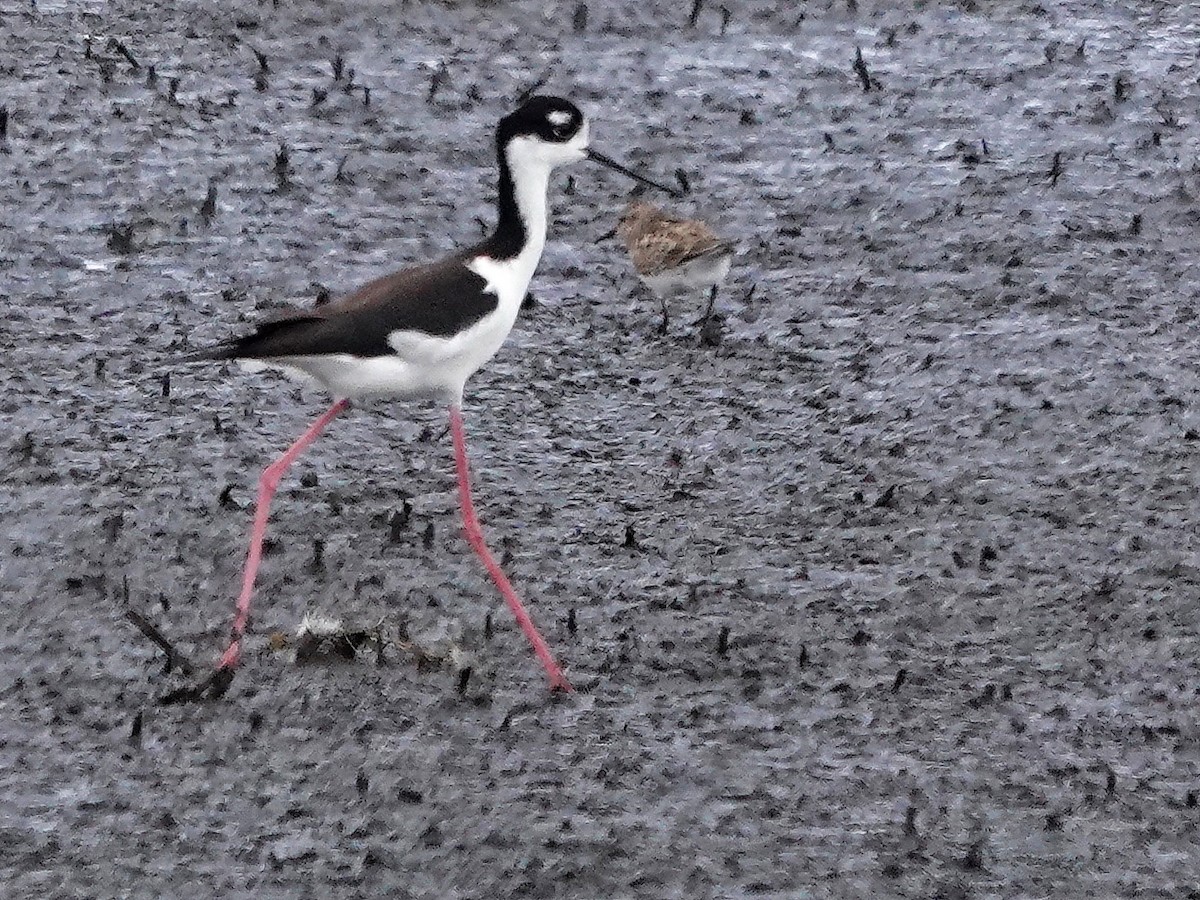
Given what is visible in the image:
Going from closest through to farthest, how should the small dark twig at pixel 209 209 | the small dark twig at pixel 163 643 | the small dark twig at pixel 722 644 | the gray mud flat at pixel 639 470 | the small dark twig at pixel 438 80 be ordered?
the gray mud flat at pixel 639 470 < the small dark twig at pixel 163 643 < the small dark twig at pixel 722 644 < the small dark twig at pixel 209 209 < the small dark twig at pixel 438 80

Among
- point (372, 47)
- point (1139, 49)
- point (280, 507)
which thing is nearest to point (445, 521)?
point (280, 507)

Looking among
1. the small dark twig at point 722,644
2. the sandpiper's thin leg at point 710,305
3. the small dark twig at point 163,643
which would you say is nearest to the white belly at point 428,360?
the small dark twig at point 163,643

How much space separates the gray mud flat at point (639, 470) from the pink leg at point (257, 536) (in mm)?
72

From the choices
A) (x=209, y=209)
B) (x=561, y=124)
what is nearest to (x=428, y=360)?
(x=561, y=124)

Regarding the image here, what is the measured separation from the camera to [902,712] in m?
5.23

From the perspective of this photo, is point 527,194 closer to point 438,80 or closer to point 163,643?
point 163,643

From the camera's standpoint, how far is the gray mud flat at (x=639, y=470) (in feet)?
15.7

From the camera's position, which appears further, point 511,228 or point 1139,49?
point 1139,49

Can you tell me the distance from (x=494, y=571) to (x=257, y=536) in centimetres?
61

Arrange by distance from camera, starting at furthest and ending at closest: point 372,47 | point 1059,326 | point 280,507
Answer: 1. point 372,47
2. point 1059,326
3. point 280,507

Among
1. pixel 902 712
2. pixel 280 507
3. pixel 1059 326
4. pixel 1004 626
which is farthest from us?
pixel 1059 326

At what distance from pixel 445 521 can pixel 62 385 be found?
140 cm

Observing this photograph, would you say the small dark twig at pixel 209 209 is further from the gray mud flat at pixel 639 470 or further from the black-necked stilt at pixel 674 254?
the black-necked stilt at pixel 674 254

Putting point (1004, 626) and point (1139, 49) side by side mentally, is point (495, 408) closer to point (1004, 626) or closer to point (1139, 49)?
point (1004, 626)
